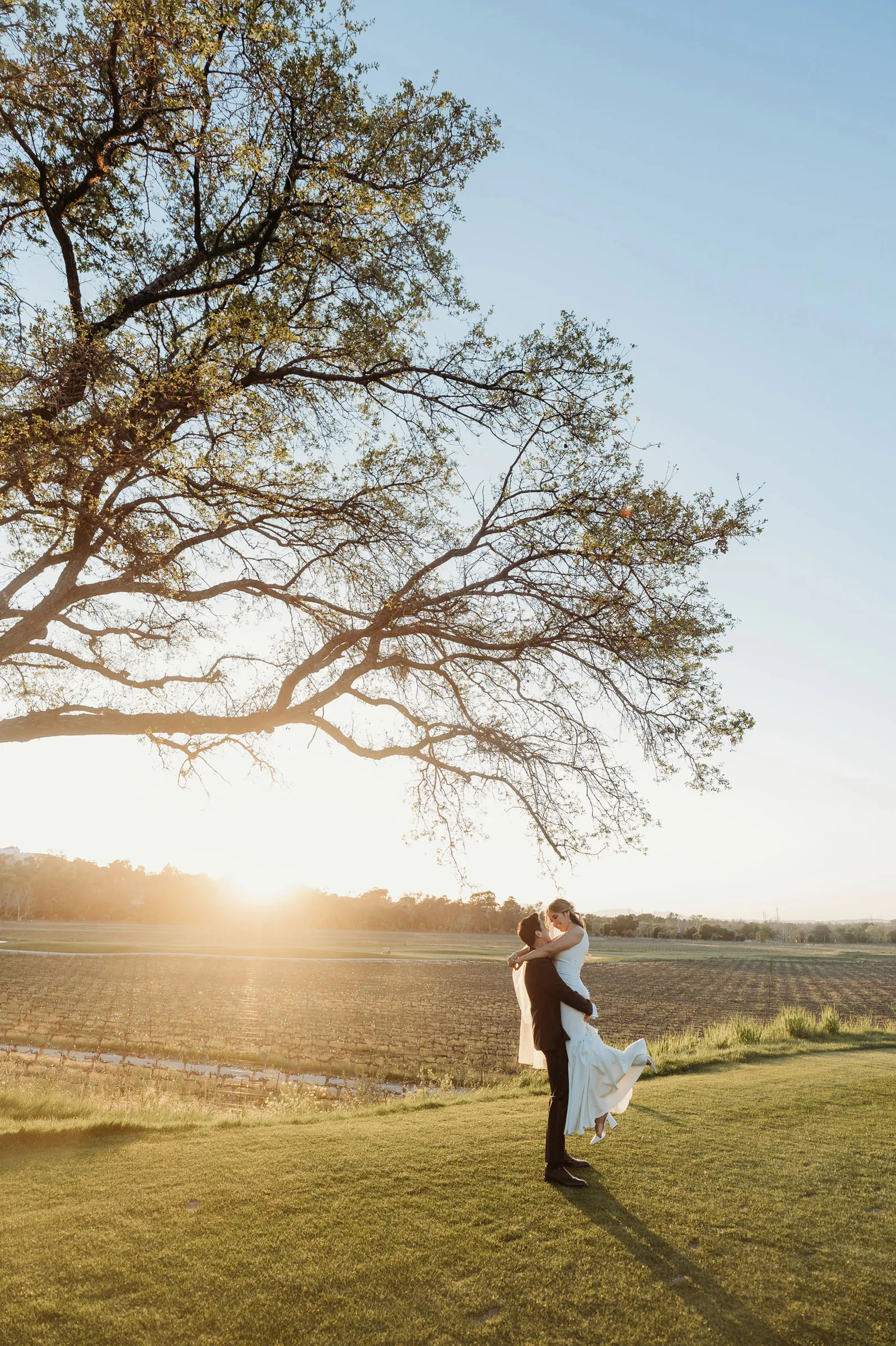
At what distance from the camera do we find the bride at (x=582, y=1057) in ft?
19.8

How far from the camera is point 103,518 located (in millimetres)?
8539

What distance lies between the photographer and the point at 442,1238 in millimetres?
4773

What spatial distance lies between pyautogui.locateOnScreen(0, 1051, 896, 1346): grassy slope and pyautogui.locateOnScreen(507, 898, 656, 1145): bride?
490 millimetres

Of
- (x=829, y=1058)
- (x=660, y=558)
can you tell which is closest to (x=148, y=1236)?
(x=660, y=558)

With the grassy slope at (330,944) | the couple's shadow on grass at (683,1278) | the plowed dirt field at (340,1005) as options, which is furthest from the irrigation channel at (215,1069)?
the grassy slope at (330,944)

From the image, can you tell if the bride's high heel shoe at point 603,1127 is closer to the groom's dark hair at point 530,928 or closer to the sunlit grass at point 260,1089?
the groom's dark hair at point 530,928

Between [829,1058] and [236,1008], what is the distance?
3177 centimetres

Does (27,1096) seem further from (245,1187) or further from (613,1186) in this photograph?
(613,1186)

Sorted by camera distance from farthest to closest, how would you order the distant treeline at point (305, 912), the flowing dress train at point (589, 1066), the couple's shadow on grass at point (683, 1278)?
1. the distant treeline at point (305, 912)
2. the flowing dress train at point (589, 1066)
3. the couple's shadow on grass at point (683, 1278)

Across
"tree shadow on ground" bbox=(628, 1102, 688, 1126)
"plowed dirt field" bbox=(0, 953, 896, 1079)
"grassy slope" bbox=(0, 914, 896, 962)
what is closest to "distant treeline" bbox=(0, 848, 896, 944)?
"grassy slope" bbox=(0, 914, 896, 962)

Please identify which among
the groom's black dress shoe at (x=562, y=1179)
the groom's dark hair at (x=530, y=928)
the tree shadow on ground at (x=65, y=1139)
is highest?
the groom's dark hair at (x=530, y=928)

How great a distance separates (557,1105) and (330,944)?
100 metres

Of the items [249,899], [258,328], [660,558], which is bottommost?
[249,899]

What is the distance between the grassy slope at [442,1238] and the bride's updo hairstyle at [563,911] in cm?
197
